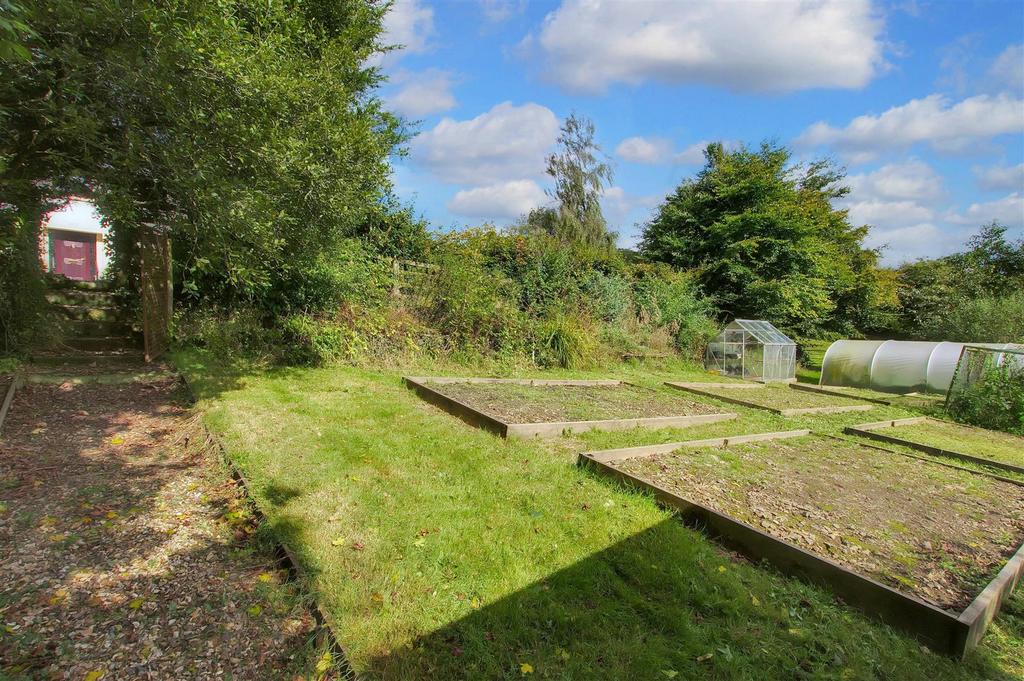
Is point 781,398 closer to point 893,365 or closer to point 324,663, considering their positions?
point 893,365

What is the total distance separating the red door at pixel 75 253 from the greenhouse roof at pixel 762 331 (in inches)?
765

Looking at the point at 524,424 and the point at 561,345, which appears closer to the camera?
the point at 524,424

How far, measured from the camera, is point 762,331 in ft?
46.2

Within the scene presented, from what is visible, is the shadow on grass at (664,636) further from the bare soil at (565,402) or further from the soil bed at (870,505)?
the bare soil at (565,402)

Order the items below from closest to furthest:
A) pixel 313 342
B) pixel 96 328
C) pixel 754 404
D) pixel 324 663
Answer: pixel 324 663 < pixel 96 328 < pixel 313 342 < pixel 754 404

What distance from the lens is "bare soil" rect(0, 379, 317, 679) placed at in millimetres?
2295

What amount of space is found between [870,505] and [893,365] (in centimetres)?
1114

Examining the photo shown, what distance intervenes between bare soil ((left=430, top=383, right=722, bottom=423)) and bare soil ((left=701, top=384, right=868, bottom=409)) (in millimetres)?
1666

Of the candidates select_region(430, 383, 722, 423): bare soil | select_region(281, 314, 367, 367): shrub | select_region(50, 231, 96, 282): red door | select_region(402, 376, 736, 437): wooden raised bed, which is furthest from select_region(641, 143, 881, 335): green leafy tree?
select_region(50, 231, 96, 282): red door

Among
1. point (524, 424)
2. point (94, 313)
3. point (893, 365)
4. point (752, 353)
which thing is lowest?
point (524, 424)

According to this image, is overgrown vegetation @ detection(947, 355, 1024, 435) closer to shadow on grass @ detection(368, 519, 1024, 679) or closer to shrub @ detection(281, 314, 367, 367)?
shadow on grass @ detection(368, 519, 1024, 679)

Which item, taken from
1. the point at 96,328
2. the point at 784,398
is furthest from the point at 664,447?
the point at 96,328

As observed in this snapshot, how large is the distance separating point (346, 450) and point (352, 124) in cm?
468

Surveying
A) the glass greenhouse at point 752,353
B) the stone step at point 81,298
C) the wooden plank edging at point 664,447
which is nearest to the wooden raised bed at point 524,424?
the wooden plank edging at point 664,447
